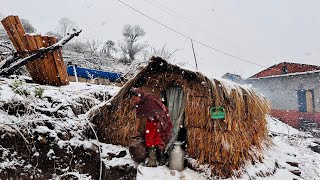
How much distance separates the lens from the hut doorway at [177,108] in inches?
271

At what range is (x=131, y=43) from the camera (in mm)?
26500

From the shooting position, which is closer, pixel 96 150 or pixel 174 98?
pixel 96 150

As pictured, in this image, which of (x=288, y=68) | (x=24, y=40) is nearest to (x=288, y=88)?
(x=288, y=68)

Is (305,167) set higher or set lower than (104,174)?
lower

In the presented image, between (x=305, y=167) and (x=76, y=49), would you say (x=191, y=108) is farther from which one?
(x=76, y=49)

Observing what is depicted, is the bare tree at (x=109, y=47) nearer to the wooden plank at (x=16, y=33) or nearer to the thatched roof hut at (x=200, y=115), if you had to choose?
the wooden plank at (x=16, y=33)

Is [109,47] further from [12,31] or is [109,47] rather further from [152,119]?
[152,119]

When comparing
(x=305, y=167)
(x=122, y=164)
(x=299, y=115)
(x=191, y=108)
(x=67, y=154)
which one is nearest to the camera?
(x=67, y=154)

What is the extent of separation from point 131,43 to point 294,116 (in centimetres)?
1550

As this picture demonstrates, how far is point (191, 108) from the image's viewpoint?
650 cm

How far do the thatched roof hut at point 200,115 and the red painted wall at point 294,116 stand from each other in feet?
45.7

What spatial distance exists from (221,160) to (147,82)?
262 centimetres

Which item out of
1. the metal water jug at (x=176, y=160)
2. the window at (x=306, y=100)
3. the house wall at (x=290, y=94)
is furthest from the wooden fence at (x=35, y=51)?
the window at (x=306, y=100)

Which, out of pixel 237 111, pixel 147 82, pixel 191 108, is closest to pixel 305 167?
pixel 237 111
